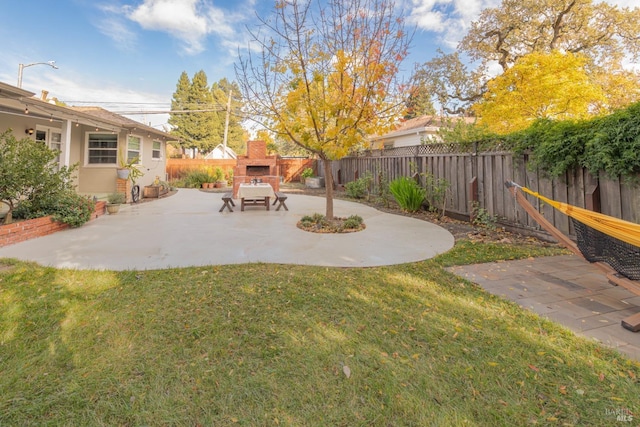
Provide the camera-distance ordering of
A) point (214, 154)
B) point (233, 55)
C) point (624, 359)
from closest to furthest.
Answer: point (624, 359), point (233, 55), point (214, 154)

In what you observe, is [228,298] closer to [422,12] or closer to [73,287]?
[73,287]

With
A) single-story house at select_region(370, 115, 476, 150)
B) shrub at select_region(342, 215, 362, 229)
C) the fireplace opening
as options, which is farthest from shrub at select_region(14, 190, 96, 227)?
single-story house at select_region(370, 115, 476, 150)

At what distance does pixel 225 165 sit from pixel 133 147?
913 cm

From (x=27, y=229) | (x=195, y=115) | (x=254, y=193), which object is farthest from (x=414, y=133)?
(x=195, y=115)

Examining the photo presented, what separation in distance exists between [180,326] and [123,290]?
1154 millimetres

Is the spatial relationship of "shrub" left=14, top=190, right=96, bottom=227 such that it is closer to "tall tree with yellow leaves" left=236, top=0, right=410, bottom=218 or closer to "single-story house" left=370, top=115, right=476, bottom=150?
"tall tree with yellow leaves" left=236, top=0, right=410, bottom=218

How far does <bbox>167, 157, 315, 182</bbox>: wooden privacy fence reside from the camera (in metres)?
20.0

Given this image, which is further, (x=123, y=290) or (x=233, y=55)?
(x=233, y=55)

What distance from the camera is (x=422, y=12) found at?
6.46 m

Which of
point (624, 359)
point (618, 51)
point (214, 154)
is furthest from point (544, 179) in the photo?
point (214, 154)

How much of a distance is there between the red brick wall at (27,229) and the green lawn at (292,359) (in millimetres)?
2317

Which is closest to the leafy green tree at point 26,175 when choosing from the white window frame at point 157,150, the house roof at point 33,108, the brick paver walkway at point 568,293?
the house roof at point 33,108

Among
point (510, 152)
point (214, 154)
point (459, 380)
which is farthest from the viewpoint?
point (214, 154)

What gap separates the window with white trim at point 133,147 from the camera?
11177mm
